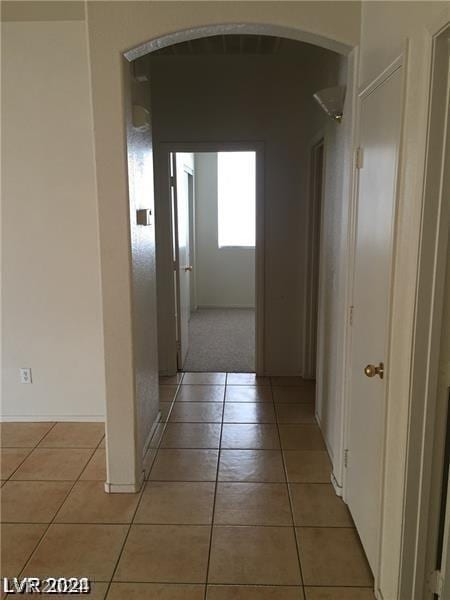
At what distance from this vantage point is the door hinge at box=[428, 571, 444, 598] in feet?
5.38

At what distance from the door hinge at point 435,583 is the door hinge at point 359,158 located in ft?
5.40

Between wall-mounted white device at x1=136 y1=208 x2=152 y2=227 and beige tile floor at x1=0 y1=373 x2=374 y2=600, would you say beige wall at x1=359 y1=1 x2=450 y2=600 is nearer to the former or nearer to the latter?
beige tile floor at x1=0 y1=373 x2=374 y2=600

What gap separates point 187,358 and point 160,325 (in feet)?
2.17

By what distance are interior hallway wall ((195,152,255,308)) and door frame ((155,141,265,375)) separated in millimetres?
3114

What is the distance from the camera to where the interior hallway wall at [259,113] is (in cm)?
411

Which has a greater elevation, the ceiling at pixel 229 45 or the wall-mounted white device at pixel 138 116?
the ceiling at pixel 229 45

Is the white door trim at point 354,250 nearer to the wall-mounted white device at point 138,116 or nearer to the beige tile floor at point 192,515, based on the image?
the beige tile floor at point 192,515

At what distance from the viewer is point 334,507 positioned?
247 cm

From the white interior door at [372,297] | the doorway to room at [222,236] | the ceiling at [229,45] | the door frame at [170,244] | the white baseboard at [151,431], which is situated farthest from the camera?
the doorway to room at [222,236]

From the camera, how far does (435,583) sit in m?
1.66

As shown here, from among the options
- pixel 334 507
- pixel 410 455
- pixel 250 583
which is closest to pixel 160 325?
pixel 334 507

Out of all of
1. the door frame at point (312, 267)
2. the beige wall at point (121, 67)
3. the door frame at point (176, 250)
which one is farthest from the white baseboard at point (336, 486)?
the door frame at point (176, 250)

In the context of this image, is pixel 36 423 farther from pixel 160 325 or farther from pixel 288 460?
pixel 288 460

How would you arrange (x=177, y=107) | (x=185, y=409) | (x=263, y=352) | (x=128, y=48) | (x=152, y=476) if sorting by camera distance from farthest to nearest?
(x=263, y=352) < (x=177, y=107) < (x=185, y=409) < (x=152, y=476) < (x=128, y=48)
